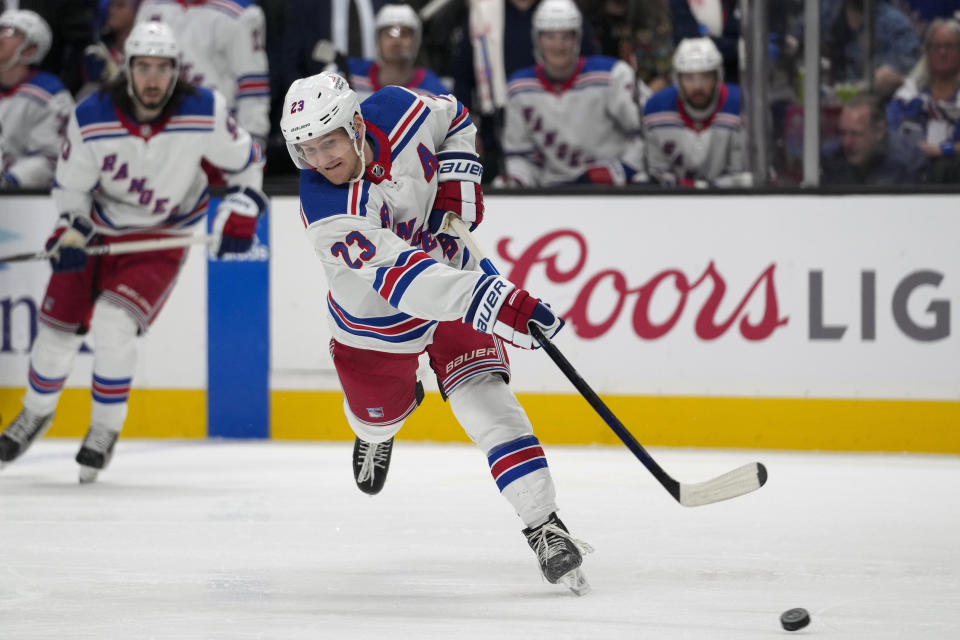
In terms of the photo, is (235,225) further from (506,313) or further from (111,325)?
(506,313)

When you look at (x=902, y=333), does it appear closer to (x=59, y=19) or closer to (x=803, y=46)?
(x=803, y=46)

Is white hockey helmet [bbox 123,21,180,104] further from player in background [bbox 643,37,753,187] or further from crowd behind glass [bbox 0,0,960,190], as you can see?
player in background [bbox 643,37,753,187]

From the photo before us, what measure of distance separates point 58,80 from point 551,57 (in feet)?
6.30

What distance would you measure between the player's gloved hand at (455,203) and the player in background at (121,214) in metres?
1.48

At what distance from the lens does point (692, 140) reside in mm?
5344

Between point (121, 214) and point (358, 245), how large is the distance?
1953 millimetres

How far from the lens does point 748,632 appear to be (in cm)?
251

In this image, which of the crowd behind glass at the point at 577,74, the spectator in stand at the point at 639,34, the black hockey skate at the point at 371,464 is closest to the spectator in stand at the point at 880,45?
the crowd behind glass at the point at 577,74

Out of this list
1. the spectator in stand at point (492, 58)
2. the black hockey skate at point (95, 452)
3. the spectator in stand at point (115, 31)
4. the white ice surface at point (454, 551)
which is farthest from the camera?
the spectator in stand at point (115, 31)

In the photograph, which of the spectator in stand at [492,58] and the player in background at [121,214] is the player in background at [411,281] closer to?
the player in background at [121,214]

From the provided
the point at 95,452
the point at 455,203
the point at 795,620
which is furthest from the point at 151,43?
the point at 795,620

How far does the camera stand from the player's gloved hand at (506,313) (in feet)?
8.93

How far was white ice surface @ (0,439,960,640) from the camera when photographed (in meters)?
2.61

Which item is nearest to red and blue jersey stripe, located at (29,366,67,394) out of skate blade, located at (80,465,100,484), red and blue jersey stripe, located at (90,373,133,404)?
red and blue jersey stripe, located at (90,373,133,404)
